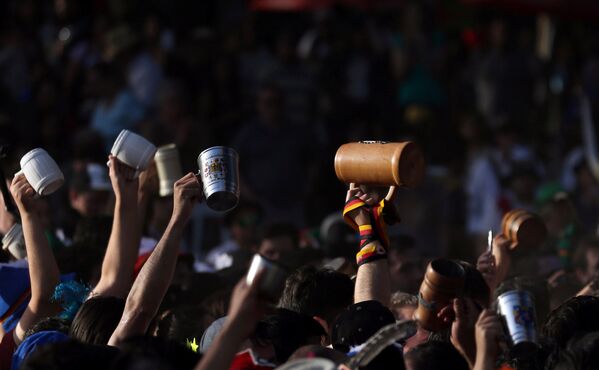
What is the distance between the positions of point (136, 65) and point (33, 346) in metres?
8.56

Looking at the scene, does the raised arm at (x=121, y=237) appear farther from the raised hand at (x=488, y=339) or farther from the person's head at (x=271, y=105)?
the person's head at (x=271, y=105)

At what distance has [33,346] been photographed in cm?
502

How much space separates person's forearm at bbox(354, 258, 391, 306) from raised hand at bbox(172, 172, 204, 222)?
0.74 meters

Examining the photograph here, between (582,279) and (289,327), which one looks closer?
(289,327)

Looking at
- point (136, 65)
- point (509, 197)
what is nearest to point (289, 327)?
point (509, 197)

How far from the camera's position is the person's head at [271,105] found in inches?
468

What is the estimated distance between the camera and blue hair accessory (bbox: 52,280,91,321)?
5754mm

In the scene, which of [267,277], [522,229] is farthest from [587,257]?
[267,277]

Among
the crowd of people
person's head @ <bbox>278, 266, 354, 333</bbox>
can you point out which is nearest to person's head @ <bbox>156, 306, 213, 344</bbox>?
the crowd of people

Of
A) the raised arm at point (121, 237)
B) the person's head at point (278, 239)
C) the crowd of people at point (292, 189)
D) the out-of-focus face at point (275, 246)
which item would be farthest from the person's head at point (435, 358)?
the person's head at point (278, 239)

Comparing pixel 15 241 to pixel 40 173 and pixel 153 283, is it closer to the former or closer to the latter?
pixel 40 173

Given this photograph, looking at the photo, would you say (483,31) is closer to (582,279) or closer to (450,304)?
(582,279)

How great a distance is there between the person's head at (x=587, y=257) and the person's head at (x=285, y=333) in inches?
136

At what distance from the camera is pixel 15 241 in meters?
6.68
